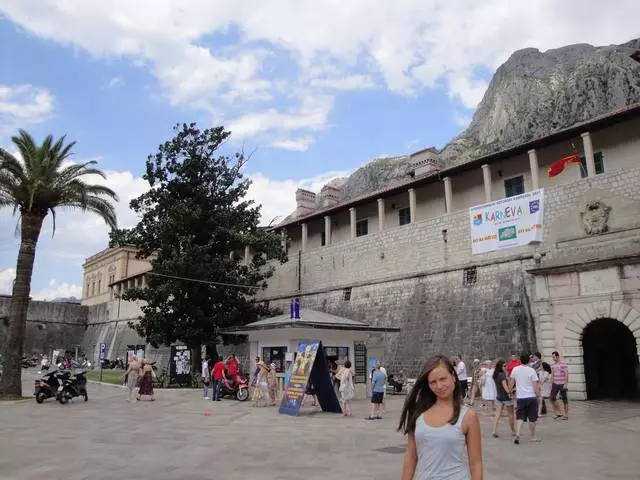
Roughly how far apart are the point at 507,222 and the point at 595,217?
3.69 meters

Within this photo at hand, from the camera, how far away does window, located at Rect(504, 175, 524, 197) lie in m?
24.9

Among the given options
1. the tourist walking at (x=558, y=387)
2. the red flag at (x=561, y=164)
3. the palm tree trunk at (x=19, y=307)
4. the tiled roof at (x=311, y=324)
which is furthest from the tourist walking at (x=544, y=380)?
the palm tree trunk at (x=19, y=307)

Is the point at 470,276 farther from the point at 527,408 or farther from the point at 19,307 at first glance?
the point at 19,307

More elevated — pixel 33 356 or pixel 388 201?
pixel 388 201

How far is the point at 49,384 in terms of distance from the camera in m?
17.2

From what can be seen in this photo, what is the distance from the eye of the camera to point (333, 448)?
9008 mm

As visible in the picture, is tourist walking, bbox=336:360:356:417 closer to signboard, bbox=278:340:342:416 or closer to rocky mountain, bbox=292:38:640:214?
signboard, bbox=278:340:342:416

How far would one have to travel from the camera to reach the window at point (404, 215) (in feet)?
97.3

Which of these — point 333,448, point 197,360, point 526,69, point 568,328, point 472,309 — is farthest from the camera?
point 526,69

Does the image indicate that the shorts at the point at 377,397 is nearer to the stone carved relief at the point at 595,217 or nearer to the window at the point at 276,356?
the window at the point at 276,356

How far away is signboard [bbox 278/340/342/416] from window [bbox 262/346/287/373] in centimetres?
400

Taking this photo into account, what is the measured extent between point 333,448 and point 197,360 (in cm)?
1967

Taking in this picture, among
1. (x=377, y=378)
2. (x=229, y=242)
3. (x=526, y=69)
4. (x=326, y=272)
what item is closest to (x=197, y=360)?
(x=229, y=242)

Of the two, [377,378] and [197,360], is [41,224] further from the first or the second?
[377,378]
